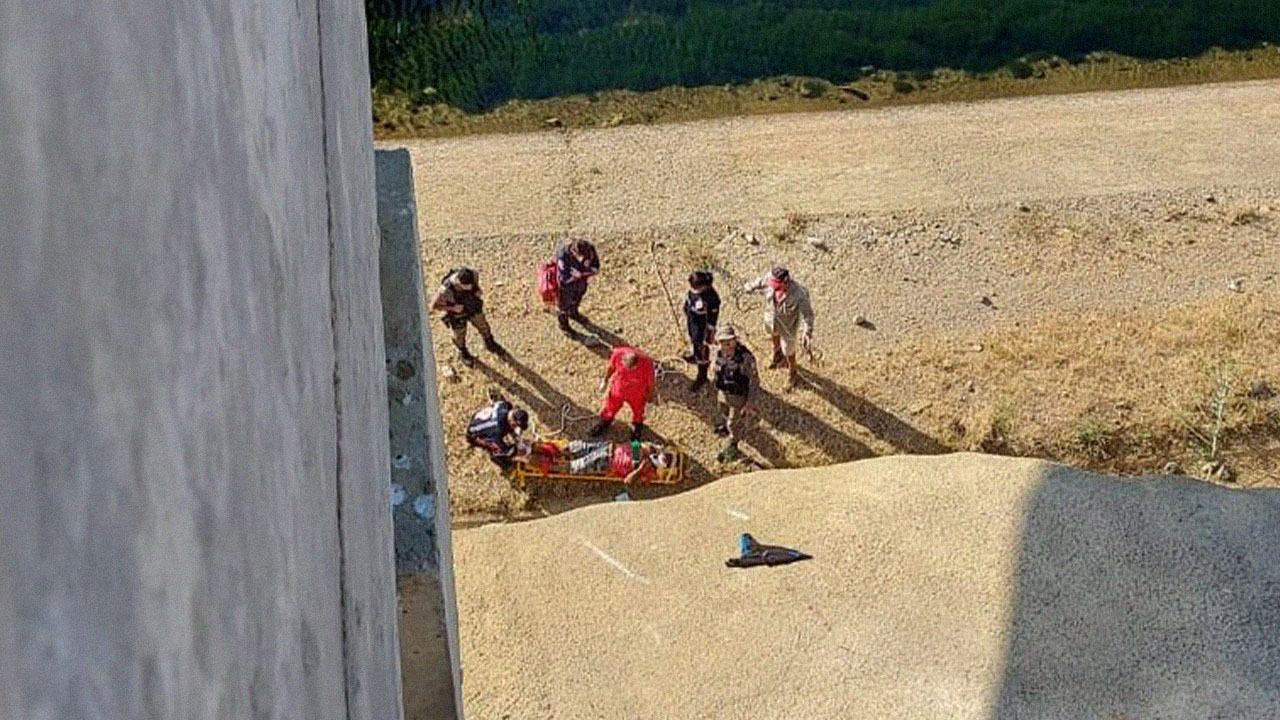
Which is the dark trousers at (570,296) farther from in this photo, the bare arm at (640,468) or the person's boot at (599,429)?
the bare arm at (640,468)

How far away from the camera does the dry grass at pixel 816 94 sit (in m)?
12.2

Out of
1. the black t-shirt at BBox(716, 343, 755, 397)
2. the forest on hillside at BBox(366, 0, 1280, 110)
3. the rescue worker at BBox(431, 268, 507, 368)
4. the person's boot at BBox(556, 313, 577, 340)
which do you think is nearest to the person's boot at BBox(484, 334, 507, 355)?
the rescue worker at BBox(431, 268, 507, 368)

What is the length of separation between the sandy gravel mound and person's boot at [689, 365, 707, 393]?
1.17 meters

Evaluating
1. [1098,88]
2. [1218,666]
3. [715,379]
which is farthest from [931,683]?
[1098,88]

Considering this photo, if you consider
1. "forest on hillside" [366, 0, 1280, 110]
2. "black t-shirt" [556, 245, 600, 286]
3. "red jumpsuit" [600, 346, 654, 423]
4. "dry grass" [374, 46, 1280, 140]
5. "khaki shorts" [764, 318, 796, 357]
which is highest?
"forest on hillside" [366, 0, 1280, 110]

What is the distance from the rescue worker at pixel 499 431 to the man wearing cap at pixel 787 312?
1528 mm

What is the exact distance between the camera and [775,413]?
27.9ft

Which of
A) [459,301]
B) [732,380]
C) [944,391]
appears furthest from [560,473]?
[944,391]

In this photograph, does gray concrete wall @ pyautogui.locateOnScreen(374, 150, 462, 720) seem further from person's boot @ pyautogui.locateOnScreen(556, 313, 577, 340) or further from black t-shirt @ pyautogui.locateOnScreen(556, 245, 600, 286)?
person's boot @ pyautogui.locateOnScreen(556, 313, 577, 340)

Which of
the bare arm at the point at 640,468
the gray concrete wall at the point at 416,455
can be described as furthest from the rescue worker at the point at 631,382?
the gray concrete wall at the point at 416,455

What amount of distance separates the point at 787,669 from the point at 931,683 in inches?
24.6

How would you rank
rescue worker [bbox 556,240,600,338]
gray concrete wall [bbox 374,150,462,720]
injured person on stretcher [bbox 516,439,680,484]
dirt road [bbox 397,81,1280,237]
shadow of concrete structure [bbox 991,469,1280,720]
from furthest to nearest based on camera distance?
dirt road [bbox 397,81,1280,237] < rescue worker [bbox 556,240,600,338] < injured person on stretcher [bbox 516,439,680,484] < shadow of concrete structure [bbox 991,469,1280,720] < gray concrete wall [bbox 374,150,462,720]

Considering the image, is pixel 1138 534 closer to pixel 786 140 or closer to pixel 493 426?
pixel 493 426

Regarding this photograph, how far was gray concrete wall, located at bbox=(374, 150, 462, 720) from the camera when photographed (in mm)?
3277
